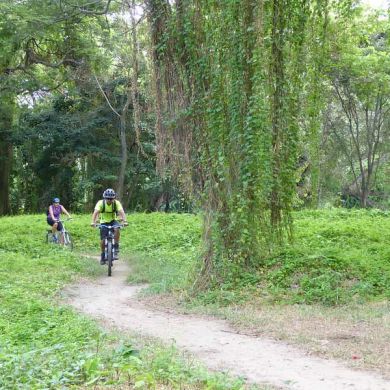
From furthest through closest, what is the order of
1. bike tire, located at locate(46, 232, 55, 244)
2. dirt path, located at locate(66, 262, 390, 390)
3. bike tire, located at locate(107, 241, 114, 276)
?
bike tire, located at locate(46, 232, 55, 244), bike tire, located at locate(107, 241, 114, 276), dirt path, located at locate(66, 262, 390, 390)

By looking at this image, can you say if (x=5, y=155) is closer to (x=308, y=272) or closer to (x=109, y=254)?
(x=109, y=254)

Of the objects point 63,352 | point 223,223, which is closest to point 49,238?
point 223,223

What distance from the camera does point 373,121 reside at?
24297 mm

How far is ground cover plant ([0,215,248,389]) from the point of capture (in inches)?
162

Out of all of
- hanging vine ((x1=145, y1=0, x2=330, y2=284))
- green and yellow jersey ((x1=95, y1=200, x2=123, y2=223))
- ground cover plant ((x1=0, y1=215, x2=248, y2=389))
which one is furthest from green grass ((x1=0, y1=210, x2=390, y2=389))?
green and yellow jersey ((x1=95, y1=200, x2=123, y2=223))

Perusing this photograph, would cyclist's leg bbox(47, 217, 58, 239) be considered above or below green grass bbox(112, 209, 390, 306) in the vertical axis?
above

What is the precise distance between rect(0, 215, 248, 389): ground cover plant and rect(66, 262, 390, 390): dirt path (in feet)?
1.77

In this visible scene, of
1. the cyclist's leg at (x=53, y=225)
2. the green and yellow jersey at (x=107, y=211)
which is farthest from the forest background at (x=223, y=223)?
the green and yellow jersey at (x=107, y=211)

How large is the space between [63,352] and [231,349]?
223 centimetres

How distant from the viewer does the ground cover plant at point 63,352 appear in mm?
4113

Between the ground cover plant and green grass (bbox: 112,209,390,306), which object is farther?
green grass (bbox: 112,209,390,306)

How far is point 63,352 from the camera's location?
4.90 m

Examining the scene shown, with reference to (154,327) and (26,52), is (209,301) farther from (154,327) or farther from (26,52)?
(26,52)

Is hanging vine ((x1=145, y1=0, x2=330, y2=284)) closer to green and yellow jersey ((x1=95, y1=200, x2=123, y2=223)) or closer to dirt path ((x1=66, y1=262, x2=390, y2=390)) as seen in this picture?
dirt path ((x1=66, y1=262, x2=390, y2=390))
